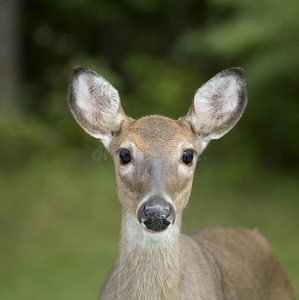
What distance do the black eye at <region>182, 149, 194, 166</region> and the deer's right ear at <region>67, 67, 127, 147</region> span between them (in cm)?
58

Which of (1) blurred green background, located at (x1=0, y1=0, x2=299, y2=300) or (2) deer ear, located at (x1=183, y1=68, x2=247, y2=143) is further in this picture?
(1) blurred green background, located at (x1=0, y1=0, x2=299, y2=300)

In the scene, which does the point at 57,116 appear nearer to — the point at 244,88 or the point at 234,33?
the point at 234,33

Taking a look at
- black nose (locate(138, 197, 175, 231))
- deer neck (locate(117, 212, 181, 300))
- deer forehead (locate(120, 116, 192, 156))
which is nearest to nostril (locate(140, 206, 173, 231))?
black nose (locate(138, 197, 175, 231))

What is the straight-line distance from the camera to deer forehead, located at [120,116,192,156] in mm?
4219

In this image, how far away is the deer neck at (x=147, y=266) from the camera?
4230 millimetres

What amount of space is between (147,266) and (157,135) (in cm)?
82

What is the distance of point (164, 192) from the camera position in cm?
397

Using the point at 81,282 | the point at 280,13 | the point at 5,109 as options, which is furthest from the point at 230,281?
the point at 5,109

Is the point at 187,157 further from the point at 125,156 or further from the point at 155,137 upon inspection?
the point at 125,156

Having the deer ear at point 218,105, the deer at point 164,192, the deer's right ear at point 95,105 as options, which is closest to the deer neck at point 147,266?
the deer at point 164,192

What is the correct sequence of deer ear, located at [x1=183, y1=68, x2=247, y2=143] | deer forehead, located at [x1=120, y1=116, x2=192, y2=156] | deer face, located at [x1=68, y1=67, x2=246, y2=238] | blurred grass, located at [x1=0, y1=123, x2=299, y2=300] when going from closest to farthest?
deer face, located at [x1=68, y1=67, x2=246, y2=238], deer forehead, located at [x1=120, y1=116, x2=192, y2=156], deer ear, located at [x1=183, y1=68, x2=247, y2=143], blurred grass, located at [x1=0, y1=123, x2=299, y2=300]

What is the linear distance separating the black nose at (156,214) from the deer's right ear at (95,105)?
96 cm

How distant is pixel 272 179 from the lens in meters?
12.5

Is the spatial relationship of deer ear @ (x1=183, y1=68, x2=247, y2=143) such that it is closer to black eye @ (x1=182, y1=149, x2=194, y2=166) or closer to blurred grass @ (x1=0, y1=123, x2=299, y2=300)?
black eye @ (x1=182, y1=149, x2=194, y2=166)
